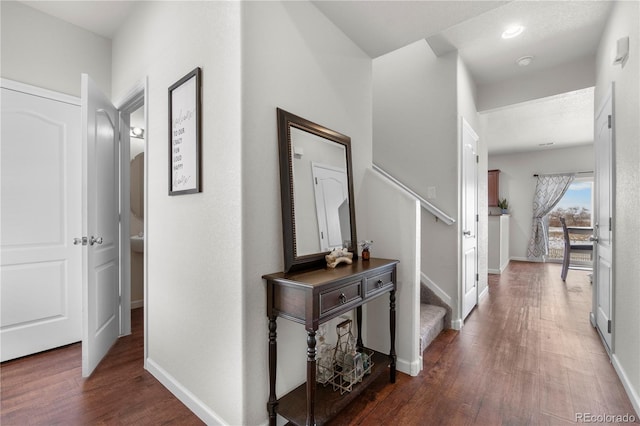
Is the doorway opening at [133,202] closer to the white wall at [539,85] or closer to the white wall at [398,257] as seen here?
the white wall at [398,257]

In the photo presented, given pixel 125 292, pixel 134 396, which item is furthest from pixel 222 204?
pixel 125 292

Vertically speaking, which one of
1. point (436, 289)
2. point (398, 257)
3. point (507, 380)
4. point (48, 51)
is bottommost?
point (507, 380)

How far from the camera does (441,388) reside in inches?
77.7

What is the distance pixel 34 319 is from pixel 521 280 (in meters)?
6.48

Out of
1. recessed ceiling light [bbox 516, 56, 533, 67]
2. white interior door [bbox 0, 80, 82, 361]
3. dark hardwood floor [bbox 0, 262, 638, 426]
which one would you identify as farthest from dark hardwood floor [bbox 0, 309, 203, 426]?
recessed ceiling light [bbox 516, 56, 533, 67]

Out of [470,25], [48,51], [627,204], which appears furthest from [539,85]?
[48,51]

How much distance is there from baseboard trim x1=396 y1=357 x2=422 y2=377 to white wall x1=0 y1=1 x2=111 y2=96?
3.47 metres

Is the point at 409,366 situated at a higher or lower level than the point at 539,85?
lower

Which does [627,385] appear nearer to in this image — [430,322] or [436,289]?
[430,322]

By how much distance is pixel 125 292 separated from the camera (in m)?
2.80

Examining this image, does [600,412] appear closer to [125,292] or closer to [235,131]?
[235,131]

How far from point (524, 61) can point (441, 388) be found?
346 cm

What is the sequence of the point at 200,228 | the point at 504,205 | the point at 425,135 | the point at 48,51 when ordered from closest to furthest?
the point at 200,228 → the point at 48,51 → the point at 425,135 → the point at 504,205

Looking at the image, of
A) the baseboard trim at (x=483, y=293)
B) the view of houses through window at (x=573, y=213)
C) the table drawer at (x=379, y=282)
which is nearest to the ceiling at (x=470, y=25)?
the table drawer at (x=379, y=282)
